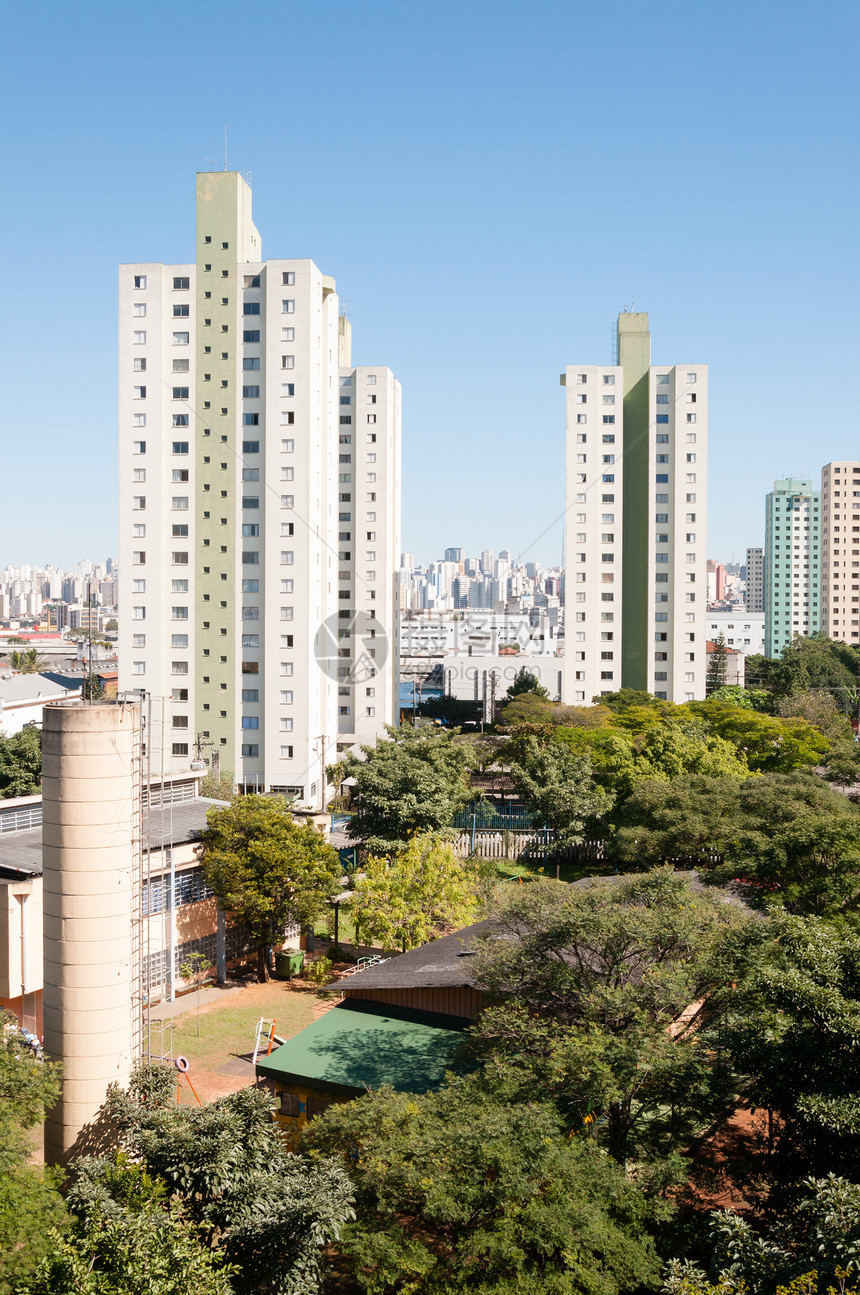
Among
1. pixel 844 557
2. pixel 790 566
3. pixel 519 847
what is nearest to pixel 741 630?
pixel 790 566

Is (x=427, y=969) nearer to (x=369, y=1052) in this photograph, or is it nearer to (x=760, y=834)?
(x=369, y=1052)

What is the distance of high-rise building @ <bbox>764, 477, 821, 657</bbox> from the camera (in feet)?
404

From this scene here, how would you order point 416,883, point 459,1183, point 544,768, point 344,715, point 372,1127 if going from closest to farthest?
point 459,1183 → point 372,1127 → point 416,883 → point 544,768 → point 344,715

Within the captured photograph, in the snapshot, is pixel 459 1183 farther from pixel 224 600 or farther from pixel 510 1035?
pixel 224 600

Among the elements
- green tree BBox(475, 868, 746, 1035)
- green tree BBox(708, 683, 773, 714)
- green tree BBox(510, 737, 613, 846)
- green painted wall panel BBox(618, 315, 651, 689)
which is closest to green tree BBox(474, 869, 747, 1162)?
green tree BBox(475, 868, 746, 1035)

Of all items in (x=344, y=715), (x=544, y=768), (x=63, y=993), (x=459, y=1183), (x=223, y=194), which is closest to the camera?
(x=459, y=1183)

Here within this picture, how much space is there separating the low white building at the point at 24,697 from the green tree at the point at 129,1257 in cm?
5125

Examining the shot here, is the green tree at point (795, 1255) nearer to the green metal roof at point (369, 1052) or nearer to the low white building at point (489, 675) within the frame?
the green metal roof at point (369, 1052)

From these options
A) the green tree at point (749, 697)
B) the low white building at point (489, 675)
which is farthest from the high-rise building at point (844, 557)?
the green tree at point (749, 697)

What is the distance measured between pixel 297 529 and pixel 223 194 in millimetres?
18610

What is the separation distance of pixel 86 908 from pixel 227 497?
121ft

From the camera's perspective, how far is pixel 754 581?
171625mm

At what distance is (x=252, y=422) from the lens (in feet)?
161

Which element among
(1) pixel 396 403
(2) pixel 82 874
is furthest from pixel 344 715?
(2) pixel 82 874
